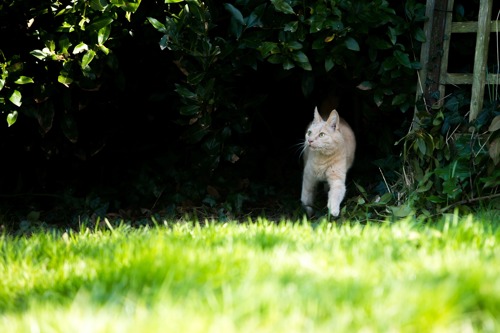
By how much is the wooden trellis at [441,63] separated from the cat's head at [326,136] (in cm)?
66

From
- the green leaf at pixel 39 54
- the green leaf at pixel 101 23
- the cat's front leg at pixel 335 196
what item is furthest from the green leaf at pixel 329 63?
the green leaf at pixel 39 54

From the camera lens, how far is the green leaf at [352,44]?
14.0ft

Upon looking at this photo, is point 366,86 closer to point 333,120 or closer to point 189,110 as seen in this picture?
point 333,120

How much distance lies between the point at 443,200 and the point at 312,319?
2803 mm

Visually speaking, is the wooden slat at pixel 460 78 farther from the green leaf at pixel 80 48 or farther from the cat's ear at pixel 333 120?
the green leaf at pixel 80 48

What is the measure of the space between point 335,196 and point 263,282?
9.35 ft

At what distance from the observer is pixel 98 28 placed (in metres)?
4.02

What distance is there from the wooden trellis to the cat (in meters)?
0.69

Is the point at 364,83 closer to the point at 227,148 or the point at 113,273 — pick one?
the point at 227,148

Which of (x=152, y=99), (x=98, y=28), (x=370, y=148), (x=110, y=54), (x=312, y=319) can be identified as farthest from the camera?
(x=370, y=148)

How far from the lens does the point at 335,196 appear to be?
15.3ft

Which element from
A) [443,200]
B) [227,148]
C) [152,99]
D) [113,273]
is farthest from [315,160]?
[113,273]

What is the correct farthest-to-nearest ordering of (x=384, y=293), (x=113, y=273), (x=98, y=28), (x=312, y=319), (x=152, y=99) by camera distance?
(x=152, y=99), (x=98, y=28), (x=113, y=273), (x=384, y=293), (x=312, y=319)

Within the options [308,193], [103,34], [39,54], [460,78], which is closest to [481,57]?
[460,78]
